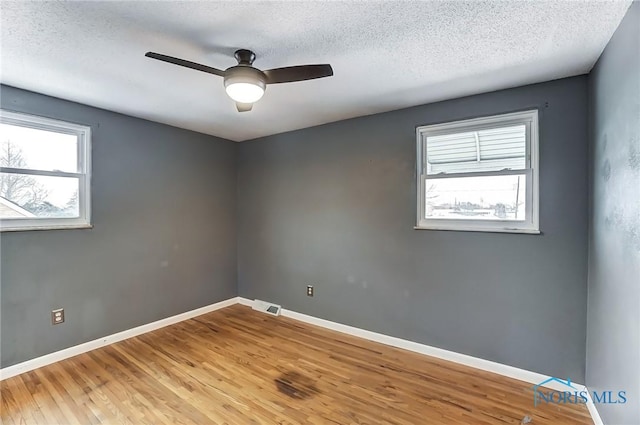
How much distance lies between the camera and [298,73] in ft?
5.81

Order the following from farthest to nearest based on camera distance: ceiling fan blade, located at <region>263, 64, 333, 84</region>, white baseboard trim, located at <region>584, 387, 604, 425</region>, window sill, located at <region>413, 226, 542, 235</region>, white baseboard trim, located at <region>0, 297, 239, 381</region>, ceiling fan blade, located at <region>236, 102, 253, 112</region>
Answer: white baseboard trim, located at <region>0, 297, 239, 381</region> → window sill, located at <region>413, 226, 542, 235</region> → ceiling fan blade, located at <region>236, 102, 253, 112</region> → white baseboard trim, located at <region>584, 387, 604, 425</region> → ceiling fan blade, located at <region>263, 64, 333, 84</region>

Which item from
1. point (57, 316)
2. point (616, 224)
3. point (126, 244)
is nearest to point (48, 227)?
point (126, 244)

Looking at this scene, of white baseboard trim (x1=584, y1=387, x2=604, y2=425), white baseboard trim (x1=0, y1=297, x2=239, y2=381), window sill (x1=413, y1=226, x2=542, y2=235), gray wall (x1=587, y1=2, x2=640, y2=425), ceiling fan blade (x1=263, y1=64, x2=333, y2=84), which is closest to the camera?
gray wall (x1=587, y1=2, x2=640, y2=425)

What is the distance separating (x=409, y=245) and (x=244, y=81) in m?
2.12

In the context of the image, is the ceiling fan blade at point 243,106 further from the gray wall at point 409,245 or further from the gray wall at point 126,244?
the gray wall at point 126,244

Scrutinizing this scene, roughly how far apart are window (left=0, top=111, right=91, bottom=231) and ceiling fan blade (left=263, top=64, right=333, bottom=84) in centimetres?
228

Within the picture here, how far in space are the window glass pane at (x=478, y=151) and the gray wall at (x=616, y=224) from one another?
48 cm

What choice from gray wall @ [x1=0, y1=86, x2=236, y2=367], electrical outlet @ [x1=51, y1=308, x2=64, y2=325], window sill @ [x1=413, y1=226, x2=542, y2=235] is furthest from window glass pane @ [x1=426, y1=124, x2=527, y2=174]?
electrical outlet @ [x1=51, y1=308, x2=64, y2=325]

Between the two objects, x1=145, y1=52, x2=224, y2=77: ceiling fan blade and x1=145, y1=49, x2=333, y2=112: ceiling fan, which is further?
x1=145, y1=49, x2=333, y2=112: ceiling fan

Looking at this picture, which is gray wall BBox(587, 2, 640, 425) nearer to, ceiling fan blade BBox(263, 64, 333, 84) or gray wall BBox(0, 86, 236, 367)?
ceiling fan blade BBox(263, 64, 333, 84)

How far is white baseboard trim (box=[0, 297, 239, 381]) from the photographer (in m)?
2.46

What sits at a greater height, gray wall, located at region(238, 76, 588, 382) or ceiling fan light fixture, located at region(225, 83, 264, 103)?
ceiling fan light fixture, located at region(225, 83, 264, 103)

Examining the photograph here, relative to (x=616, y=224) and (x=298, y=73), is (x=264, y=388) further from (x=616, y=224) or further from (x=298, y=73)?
(x=616, y=224)

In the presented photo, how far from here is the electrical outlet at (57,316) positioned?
2680 millimetres
